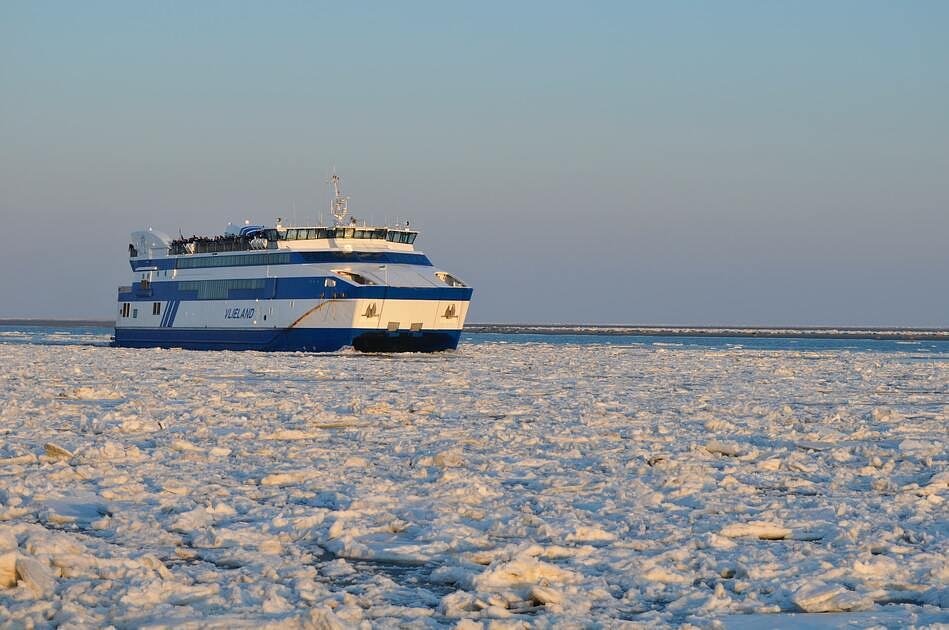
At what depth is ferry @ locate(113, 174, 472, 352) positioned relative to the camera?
42.8 metres

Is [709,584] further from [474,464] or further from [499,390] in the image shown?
[499,390]

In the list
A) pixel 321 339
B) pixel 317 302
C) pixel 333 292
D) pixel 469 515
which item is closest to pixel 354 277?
pixel 333 292

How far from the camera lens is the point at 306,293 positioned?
44.5 meters

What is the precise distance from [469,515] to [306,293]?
37.2 m

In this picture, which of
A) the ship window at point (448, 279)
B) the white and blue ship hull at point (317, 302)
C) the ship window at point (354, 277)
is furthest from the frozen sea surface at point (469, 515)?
the ship window at point (448, 279)

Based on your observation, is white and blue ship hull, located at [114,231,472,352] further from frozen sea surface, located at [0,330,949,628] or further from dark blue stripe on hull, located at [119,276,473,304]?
frozen sea surface, located at [0,330,949,628]

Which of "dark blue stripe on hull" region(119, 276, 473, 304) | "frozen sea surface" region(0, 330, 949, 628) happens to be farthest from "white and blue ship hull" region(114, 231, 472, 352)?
"frozen sea surface" region(0, 330, 949, 628)

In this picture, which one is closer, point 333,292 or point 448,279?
point 333,292

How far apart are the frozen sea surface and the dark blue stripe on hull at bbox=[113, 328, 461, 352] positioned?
1028 inches

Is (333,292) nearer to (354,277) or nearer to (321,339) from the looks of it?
(354,277)

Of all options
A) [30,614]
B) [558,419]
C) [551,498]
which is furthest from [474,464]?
[30,614]

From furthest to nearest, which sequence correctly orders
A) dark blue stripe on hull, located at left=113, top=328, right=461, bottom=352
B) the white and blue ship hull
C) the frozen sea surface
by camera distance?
dark blue stripe on hull, located at left=113, top=328, right=461, bottom=352
the white and blue ship hull
the frozen sea surface

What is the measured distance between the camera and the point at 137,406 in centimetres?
1620

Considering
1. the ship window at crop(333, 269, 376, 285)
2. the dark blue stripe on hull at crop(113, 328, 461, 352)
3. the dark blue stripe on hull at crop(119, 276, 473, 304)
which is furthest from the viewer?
the ship window at crop(333, 269, 376, 285)
